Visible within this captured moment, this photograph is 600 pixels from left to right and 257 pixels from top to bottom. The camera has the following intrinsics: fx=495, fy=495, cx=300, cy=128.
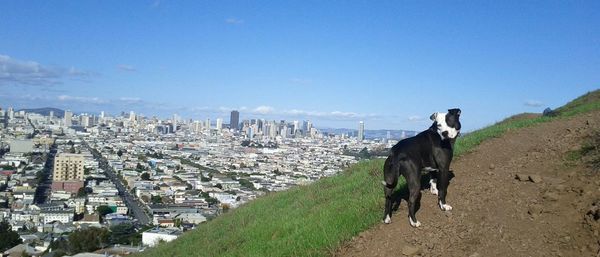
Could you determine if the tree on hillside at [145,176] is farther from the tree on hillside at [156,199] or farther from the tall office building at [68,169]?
the tree on hillside at [156,199]

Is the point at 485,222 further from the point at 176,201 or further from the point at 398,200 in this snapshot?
the point at 176,201

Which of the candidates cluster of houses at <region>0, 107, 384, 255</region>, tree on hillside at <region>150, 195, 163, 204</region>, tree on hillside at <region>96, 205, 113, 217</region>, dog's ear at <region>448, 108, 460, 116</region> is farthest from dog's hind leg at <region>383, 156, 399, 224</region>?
tree on hillside at <region>150, 195, 163, 204</region>

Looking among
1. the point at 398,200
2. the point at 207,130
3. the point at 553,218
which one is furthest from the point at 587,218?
the point at 207,130

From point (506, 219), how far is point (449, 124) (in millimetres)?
1159

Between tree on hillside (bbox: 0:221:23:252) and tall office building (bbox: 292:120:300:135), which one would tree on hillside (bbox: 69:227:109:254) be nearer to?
tree on hillside (bbox: 0:221:23:252)

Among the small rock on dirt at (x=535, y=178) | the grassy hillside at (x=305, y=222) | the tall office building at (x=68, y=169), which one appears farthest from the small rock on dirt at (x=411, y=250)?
the tall office building at (x=68, y=169)

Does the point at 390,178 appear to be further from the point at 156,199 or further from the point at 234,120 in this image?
the point at 234,120

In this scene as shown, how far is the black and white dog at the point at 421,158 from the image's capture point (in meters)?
5.25

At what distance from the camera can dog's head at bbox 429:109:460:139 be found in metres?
5.48

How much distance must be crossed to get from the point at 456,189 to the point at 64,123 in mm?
150578

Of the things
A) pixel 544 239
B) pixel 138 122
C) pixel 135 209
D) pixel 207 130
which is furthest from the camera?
pixel 138 122

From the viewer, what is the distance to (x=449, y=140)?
562 cm

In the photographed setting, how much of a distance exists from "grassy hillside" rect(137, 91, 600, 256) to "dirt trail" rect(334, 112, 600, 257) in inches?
15.9

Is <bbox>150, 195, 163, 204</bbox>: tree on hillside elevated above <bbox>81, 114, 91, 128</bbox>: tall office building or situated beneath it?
Answer: situated beneath
